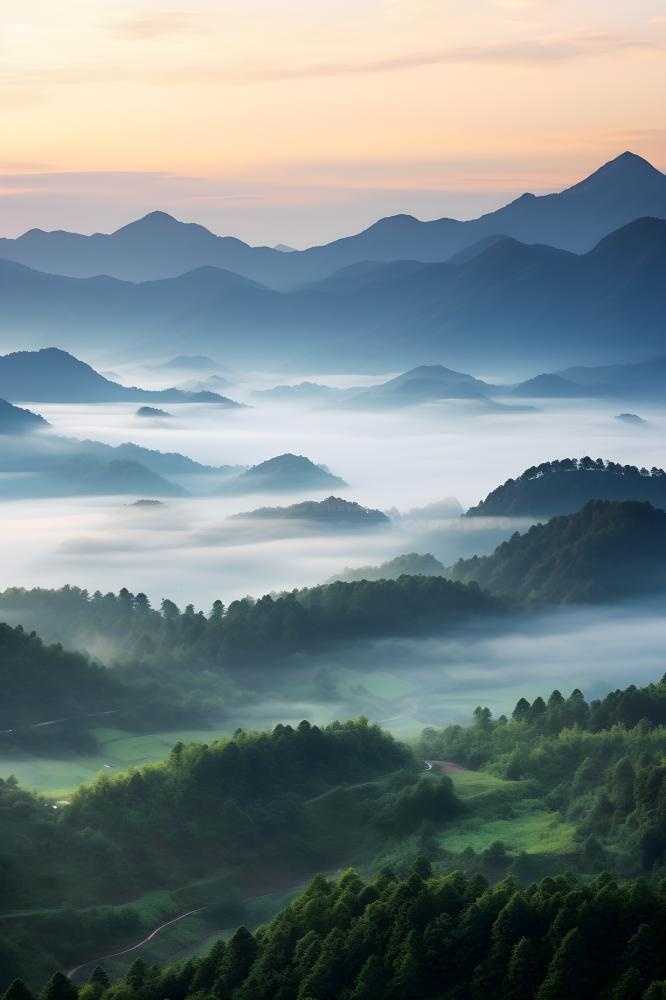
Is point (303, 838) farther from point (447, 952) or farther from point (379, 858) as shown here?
point (447, 952)

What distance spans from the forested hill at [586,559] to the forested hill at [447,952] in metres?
69.0

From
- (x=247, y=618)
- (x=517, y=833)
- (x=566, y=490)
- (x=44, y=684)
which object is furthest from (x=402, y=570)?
(x=517, y=833)

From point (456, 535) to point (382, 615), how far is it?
2103 inches

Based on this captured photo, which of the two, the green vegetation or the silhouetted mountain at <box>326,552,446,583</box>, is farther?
the silhouetted mountain at <box>326,552,446,583</box>

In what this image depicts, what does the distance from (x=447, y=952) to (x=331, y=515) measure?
387ft

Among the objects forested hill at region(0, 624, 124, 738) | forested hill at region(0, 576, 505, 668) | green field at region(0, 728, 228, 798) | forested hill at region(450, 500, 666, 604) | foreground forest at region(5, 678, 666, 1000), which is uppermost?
forested hill at region(450, 500, 666, 604)

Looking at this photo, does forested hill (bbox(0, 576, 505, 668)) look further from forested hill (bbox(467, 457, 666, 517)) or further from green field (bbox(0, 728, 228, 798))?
forested hill (bbox(467, 457, 666, 517))

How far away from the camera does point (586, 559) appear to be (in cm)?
10956

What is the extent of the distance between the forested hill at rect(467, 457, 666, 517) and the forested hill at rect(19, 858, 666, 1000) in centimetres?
10551

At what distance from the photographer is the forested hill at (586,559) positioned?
10888 cm

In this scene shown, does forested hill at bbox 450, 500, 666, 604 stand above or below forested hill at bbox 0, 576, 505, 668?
above

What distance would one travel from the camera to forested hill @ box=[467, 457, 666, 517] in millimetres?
144625

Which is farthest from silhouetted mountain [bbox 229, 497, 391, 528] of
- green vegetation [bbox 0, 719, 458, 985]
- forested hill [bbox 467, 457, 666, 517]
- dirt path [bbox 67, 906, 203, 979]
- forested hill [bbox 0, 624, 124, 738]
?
dirt path [bbox 67, 906, 203, 979]

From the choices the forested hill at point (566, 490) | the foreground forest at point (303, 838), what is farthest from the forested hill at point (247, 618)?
the forested hill at point (566, 490)
